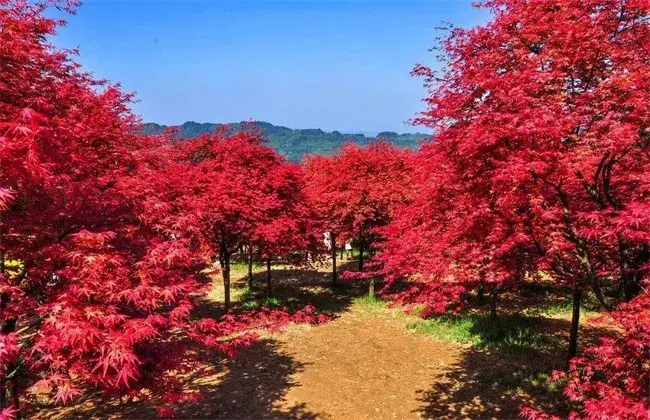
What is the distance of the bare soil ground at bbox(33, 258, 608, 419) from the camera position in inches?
383

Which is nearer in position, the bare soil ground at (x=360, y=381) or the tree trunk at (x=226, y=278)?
the bare soil ground at (x=360, y=381)

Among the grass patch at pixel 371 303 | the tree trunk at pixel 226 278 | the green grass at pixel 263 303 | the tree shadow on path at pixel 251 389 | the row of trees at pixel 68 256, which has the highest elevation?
the row of trees at pixel 68 256

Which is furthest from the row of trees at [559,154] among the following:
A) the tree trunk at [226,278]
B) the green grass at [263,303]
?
the green grass at [263,303]

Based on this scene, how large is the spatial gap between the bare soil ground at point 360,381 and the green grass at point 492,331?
0.39 meters

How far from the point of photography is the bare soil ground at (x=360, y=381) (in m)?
9.73

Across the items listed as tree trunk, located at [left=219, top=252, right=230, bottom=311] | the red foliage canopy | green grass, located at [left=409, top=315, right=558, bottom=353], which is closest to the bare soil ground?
green grass, located at [left=409, top=315, right=558, bottom=353]

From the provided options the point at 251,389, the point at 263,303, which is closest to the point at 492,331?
the point at 251,389

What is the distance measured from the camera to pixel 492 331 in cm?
1434

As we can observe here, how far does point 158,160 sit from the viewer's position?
14.1m

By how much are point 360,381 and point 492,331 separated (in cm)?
555

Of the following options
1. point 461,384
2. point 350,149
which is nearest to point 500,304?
point 461,384

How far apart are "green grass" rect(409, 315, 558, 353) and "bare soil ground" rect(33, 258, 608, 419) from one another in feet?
1.29

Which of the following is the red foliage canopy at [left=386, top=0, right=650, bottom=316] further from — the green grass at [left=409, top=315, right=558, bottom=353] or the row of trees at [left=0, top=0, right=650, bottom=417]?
the green grass at [left=409, top=315, right=558, bottom=353]

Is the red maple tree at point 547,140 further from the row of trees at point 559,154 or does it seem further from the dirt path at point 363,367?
the dirt path at point 363,367
